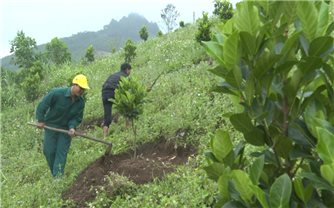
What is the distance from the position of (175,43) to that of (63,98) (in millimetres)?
7925

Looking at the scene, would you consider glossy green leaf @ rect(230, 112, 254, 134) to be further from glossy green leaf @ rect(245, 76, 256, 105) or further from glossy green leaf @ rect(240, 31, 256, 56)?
glossy green leaf @ rect(240, 31, 256, 56)

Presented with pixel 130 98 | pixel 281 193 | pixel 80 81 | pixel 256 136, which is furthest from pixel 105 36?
pixel 281 193

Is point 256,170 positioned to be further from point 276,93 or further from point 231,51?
point 231,51

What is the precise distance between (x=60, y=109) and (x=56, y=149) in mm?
669

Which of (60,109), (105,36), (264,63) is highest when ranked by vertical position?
(264,63)

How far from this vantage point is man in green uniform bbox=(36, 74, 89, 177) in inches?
287

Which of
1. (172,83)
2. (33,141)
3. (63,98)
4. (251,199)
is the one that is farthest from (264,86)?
(33,141)

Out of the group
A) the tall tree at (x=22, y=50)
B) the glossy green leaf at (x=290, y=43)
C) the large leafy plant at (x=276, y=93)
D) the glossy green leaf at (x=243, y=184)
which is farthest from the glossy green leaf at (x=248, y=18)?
the tall tree at (x=22, y=50)

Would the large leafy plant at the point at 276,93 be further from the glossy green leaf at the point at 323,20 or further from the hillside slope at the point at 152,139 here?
the hillside slope at the point at 152,139

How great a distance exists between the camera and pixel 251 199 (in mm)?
1638

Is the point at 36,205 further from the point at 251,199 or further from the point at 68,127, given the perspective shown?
the point at 251,199

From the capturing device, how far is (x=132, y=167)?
661 cm

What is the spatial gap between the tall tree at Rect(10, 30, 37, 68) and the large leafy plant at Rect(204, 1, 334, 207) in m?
16.1

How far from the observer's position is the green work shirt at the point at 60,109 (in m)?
7.29
